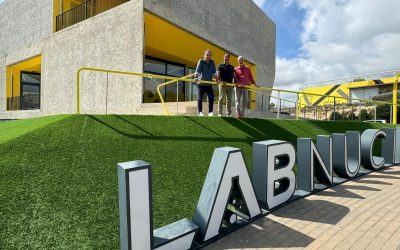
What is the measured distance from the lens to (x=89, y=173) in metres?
3.93

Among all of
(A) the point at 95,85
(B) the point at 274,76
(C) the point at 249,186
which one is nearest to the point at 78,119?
(C) the point at 249,186

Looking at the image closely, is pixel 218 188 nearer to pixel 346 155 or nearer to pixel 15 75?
pixel 346 155

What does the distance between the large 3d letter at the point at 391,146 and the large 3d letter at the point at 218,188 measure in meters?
6.90

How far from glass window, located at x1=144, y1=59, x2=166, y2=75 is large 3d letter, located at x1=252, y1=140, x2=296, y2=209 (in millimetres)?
10752

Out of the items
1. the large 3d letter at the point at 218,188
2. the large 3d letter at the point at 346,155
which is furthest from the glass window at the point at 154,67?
the large 3d letter at the point at 218,188

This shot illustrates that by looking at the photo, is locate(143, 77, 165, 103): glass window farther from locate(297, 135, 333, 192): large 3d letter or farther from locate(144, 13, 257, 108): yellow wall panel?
locate(297, 135, 333, 192): large 3d letter

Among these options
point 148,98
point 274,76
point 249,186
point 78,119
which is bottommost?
point 249,186

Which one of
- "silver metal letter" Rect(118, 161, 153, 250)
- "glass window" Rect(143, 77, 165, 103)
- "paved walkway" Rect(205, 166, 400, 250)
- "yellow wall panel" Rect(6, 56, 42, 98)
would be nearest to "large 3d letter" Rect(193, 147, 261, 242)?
"paved walkway" Rect(205, 166, 400, 250)

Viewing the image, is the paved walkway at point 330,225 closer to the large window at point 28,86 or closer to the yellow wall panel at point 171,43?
the yellow wall panel at point 171,43

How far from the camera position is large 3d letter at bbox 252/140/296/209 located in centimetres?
441

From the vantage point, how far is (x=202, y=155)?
544 centimetres

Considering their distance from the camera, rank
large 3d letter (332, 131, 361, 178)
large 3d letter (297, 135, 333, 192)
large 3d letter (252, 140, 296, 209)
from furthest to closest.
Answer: large 3d letter (332, 131, 361, 178), large 3d letter (297, 135, 333, 192), large 3d letter (252, 140, 296, 209)

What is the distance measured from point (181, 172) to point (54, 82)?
1161 centimetres

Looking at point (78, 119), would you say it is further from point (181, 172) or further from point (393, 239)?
point (393, 239)
